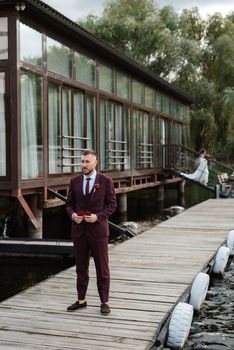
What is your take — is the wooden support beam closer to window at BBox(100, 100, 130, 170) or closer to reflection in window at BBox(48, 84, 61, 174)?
reflection in window at BBox(48, 84, 61, 174)

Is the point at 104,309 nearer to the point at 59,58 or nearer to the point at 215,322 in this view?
the point at 215,322

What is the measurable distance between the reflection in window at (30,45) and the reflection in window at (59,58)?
45 centimetres

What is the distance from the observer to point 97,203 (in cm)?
531

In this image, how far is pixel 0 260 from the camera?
1044cm

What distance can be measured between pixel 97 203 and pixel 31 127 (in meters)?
6.12

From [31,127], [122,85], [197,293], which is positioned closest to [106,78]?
[122,85]

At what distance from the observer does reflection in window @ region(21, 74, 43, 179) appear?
1075cm

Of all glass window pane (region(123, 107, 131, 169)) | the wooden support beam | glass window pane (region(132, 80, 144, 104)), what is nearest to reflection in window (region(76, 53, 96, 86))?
glass window pane (region(123, 107, 131, 169))

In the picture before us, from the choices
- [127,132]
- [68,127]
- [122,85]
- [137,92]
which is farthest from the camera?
[137,92]

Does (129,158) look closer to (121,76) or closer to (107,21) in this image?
(121,76)

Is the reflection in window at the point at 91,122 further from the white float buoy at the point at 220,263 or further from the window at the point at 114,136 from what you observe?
the white float buoy at the point at 220,263

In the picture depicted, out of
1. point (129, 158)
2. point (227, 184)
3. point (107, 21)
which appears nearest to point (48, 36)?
point (129, 158)

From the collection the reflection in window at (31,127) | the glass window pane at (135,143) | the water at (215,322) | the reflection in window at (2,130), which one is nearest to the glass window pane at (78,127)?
the reflection in window at (31,127)

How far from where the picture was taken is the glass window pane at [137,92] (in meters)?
18.9
